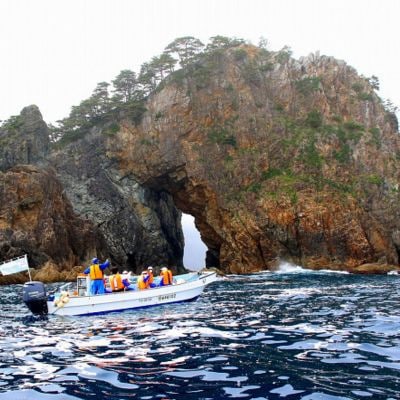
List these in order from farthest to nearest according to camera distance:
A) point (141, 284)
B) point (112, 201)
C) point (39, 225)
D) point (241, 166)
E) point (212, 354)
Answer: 1. point (241, 166)
2. point (112, 201)
3. point (39, 225)
4. point (141, 284)
5. point (212, 354)

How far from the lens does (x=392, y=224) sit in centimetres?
5569

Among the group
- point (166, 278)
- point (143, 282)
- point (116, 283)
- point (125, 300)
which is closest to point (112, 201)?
point (166, 278)

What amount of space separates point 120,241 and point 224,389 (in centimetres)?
5345

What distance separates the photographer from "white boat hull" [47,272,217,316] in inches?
939

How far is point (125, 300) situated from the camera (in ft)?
81.4

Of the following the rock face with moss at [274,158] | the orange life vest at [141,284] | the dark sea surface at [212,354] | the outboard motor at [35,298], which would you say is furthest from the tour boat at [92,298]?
the rock face with moss at [274,158]

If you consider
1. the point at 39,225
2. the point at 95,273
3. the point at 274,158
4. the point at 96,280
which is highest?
the point at 274,158

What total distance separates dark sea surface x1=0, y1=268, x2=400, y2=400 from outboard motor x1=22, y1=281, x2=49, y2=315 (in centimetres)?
84

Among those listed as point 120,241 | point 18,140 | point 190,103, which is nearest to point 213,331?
point 120,241

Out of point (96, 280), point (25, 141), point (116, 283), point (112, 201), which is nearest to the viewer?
point (96, 280)

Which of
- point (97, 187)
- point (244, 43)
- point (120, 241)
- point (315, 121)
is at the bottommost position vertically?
point (120, 241)

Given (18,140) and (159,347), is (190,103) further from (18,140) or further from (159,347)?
(159,347)

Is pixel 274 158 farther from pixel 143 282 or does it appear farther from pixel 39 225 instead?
pixel 143 282

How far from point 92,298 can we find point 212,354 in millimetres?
12866
